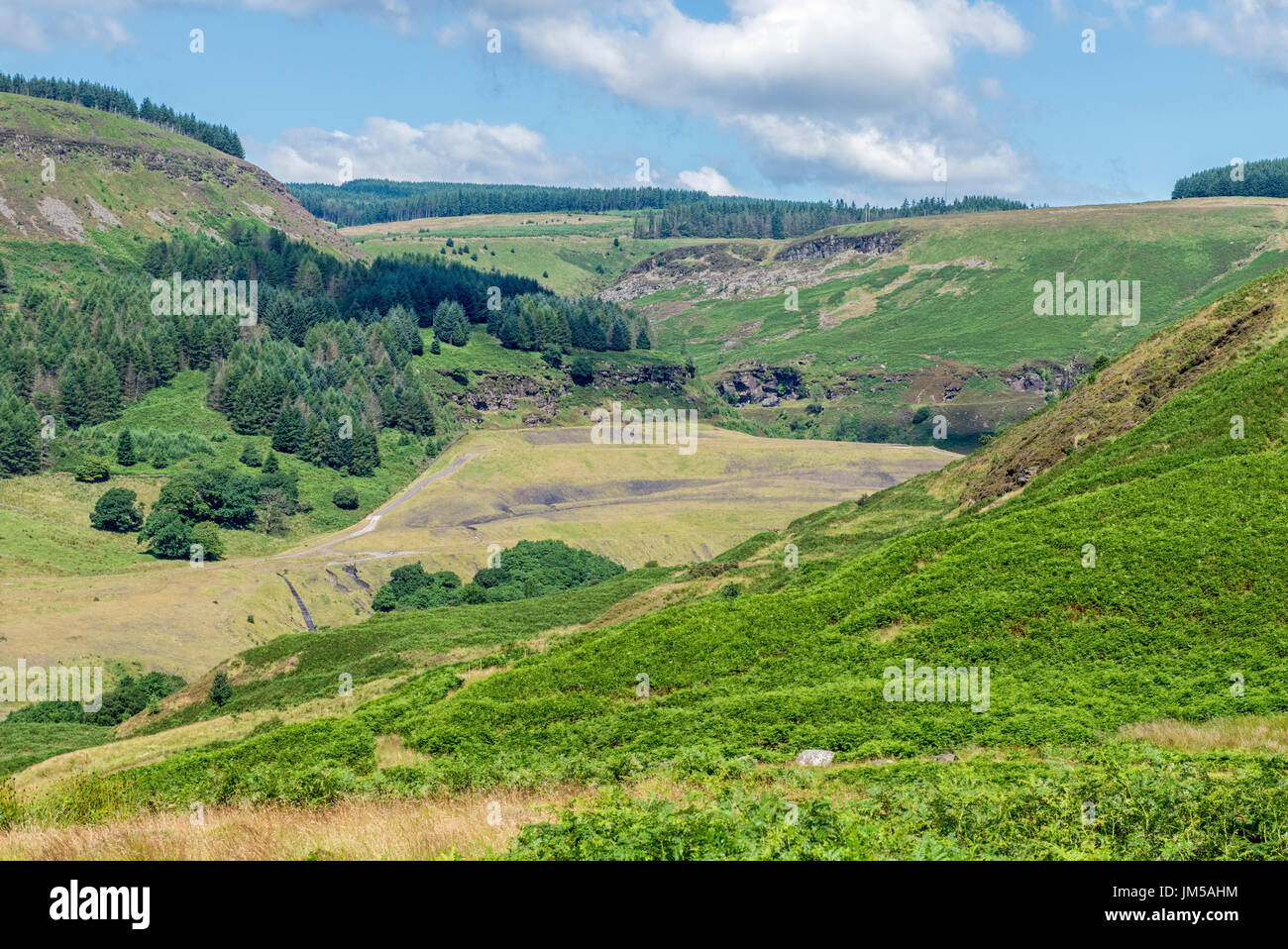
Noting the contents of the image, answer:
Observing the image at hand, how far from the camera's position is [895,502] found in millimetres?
71000

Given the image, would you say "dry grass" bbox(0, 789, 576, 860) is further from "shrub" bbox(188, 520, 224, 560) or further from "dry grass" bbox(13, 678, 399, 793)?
"shrub" bbox(188, 520, 224, 560)

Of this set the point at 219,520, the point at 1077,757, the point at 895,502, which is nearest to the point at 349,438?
the point at 219,520

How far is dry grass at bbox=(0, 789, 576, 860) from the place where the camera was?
13570 mm

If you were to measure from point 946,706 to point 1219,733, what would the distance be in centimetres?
656

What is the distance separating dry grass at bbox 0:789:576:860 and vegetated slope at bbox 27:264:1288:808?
10.3 feet

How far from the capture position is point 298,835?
50.5ft

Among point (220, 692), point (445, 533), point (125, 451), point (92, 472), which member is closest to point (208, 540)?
point (92, 472)

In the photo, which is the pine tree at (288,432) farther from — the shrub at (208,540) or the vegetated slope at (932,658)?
the vegetated slope at (932,658)

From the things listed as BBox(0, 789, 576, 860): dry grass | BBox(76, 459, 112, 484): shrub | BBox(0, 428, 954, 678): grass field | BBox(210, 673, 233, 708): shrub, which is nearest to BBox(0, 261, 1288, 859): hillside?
BBox(0, 789, 576, 860): dry grass

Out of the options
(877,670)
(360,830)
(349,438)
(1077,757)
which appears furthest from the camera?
(349,438)
